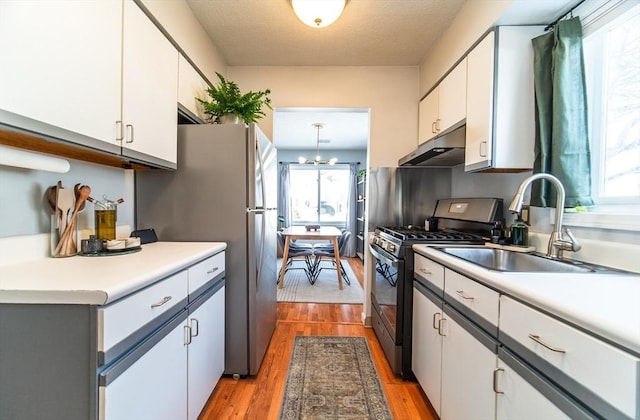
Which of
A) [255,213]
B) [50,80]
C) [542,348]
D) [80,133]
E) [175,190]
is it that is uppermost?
[50,80]

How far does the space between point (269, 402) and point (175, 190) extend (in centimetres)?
139

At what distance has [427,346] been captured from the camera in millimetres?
1558

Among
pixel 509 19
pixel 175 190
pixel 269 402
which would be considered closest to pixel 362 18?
pixel 509 19

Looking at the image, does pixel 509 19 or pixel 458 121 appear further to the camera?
pixel 458 121

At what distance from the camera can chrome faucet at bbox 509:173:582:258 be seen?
1280mm

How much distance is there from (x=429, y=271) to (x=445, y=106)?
1.28 meters

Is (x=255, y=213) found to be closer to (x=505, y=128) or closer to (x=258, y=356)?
(x=258, y=356)

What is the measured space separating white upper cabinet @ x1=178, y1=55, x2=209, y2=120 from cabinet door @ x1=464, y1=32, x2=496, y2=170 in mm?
1811

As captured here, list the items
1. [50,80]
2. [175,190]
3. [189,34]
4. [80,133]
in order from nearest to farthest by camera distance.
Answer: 1. [50,80]
2. [80,133]
3. [175,190]
4. [189,34]

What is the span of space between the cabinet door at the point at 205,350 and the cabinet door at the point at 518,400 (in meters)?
1.25

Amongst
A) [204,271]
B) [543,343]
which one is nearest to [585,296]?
[543,343]

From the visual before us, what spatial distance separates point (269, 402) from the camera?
163cm

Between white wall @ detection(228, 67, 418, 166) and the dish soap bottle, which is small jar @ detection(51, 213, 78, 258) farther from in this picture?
the dish soap bottle

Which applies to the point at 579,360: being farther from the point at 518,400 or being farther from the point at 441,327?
the point at 441,327
